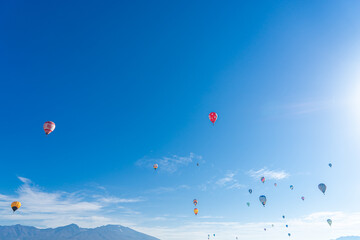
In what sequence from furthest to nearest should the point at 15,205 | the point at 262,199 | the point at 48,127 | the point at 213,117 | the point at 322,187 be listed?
the point at 262,199 < the point at 322,187 < the point at 15,205 < the point at 213,117 < the point at 48,127

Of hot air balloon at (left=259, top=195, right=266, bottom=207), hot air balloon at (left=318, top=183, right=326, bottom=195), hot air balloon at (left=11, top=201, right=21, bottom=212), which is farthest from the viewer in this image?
hot air balloon at (left=259, top=195, right=266, bottom=207)

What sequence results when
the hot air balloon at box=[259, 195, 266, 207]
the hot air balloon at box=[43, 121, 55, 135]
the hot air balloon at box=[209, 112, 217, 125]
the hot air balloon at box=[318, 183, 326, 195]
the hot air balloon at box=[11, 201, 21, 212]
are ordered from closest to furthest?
the hot air balloon at box=[43, 121, 55, 135] → the hot air balloon at box=[209, 112, 217, 125] → the hot air balloon at box=[11, 201, 21, 212] → the hot air balloon at box=[318, 183, 326, 195] → the hot air balloon at box=[259, 195, 266, 207]

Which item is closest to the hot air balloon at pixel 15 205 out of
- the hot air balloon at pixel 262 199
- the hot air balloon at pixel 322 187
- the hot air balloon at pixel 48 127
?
the hot air balloon at pixel 48 127

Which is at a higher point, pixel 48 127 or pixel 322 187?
pixel 48 127

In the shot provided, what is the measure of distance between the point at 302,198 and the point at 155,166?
67.5 metres

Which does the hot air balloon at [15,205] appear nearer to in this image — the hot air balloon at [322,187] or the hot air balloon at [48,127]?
the hot air balloon at [48,127]

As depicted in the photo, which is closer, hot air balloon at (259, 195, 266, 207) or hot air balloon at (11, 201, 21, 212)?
hot air balloon at (11, 201, 21, 212)

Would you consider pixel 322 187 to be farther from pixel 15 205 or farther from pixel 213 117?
pixel 15 205

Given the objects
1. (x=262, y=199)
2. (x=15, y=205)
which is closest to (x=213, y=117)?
(x=262, y=199)

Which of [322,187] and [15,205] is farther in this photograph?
[322,187]

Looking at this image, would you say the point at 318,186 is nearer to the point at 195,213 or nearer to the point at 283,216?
the point at 195,213

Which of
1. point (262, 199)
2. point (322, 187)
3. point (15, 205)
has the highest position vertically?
point (322, 187)

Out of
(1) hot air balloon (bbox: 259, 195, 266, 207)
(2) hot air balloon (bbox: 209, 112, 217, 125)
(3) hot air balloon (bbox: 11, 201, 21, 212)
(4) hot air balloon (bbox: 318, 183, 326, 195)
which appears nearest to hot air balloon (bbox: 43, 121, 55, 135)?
(3) hot air balloon (bbox: 11, 201, 21, 212)

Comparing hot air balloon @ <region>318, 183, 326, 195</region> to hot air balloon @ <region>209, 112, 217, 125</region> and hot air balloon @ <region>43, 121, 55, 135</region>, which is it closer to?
hot air balloon @ <region>209, 112, 217, 125</region>
